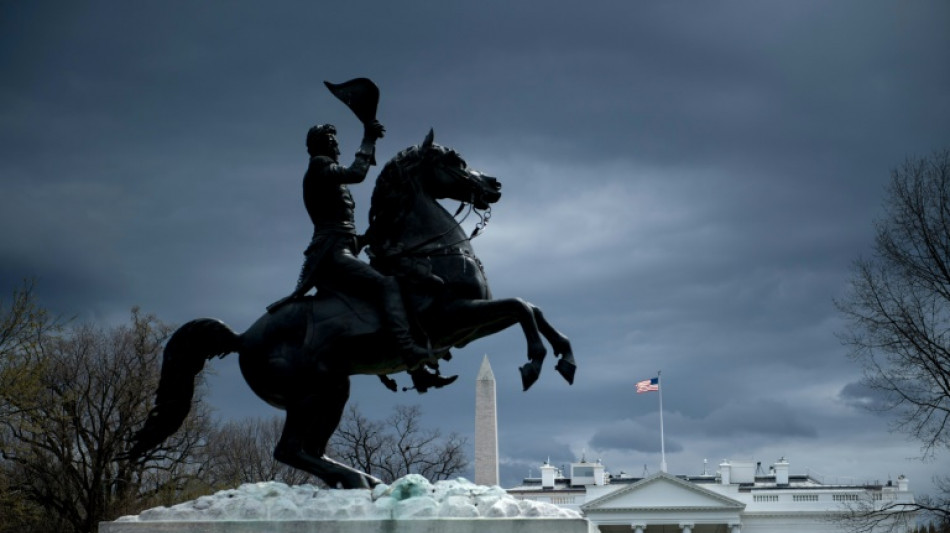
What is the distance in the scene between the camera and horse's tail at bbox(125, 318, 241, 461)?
10.3 m

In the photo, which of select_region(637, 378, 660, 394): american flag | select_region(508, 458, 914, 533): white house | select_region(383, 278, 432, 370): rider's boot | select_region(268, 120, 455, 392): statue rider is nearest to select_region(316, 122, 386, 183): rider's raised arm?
select_region(268, 120, 455, 392): statue rider

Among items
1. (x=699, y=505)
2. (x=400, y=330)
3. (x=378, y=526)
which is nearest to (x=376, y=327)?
(x=400, y=330)

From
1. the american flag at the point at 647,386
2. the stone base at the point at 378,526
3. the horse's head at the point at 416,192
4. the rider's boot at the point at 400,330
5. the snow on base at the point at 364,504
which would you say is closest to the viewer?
the stone base at the point at 378,526

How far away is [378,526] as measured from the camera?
8547mm

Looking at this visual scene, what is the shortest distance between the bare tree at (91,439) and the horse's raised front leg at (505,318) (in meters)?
24.2

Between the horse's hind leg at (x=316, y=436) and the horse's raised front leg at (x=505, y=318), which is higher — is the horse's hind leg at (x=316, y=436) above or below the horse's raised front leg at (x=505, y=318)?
below

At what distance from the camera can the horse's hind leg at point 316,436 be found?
9.62 metres

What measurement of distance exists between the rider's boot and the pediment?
66331 mm

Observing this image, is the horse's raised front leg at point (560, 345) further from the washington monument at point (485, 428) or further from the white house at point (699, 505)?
the white house at point (699, 505)

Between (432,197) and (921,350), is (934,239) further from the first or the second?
(432,197)

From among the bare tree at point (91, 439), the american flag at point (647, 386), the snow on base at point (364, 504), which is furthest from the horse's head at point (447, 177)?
the american flag at point (647, 386)

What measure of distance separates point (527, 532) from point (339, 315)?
261 centimetres

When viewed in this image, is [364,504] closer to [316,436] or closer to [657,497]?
[316,436]

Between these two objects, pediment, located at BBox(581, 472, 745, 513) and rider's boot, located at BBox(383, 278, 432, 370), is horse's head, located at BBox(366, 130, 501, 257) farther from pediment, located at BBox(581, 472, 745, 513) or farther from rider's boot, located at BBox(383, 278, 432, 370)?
pediment, located at BBox(581, 472, 745, 513)
